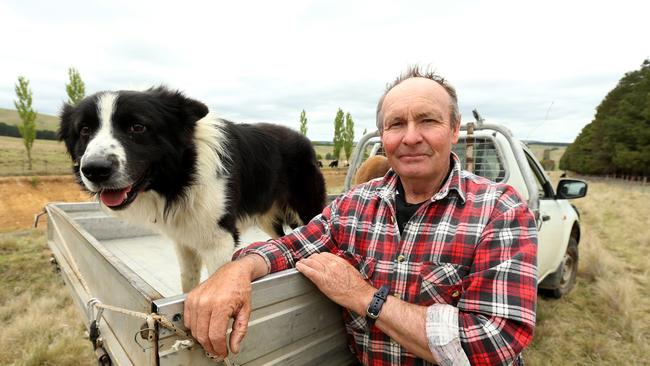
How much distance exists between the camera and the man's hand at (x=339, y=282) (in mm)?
1532

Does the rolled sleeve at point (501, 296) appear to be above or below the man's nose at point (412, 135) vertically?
below

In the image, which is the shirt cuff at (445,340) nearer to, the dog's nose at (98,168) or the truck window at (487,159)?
the dog's nose at (98,168)

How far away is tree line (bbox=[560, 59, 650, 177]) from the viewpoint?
31.4m

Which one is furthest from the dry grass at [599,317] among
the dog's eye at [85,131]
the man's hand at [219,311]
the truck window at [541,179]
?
the dog's eye at [85,131]

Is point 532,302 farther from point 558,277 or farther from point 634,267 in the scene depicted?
point 634,267

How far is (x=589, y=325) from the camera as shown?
4.24m

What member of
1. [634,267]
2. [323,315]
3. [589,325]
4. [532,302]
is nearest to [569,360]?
[589,325]

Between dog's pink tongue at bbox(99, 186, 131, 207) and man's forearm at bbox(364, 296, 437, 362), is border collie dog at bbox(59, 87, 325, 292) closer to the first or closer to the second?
dog's pink tongue at bbox(99, 186, 131, 207)

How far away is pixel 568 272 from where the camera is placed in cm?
512

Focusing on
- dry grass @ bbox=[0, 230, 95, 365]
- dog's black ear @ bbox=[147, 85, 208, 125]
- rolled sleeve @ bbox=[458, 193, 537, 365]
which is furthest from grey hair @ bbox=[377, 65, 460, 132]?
dry grass @ bbox=[0, 230, 95, 365]

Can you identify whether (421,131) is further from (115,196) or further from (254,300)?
(115,196)

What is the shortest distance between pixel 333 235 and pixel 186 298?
941 millimetres

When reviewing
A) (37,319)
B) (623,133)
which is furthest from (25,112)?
(623,133)

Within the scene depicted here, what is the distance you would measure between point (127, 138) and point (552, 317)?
4933mm
